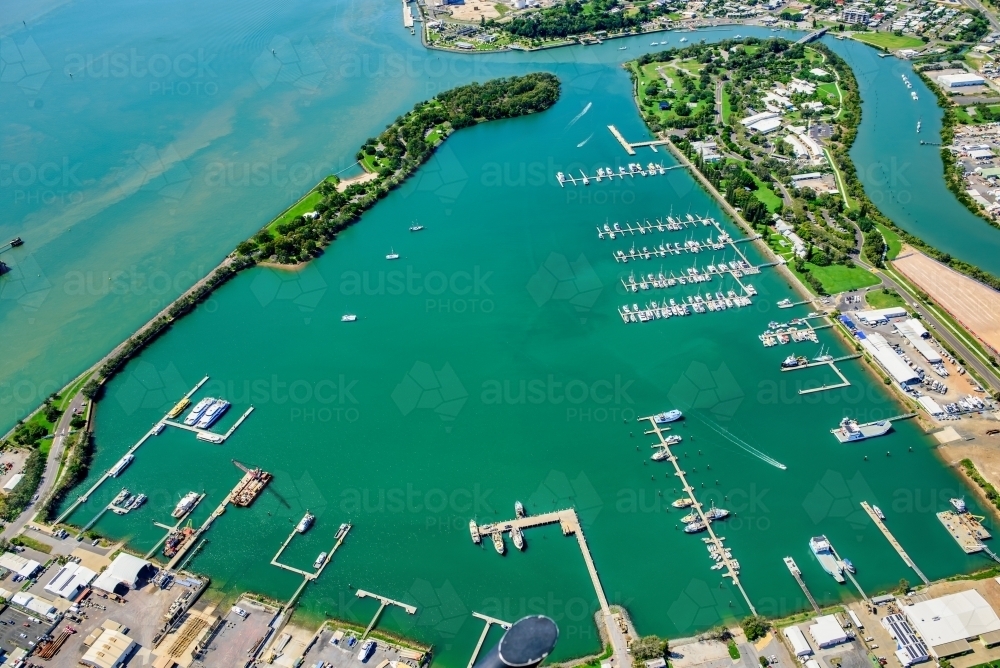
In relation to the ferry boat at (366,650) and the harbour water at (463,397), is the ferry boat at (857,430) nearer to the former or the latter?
the harbour water at (463,397)

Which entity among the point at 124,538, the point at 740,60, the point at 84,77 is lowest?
the point at 124,538

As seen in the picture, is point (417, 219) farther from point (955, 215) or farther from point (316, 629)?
point (955, 215)

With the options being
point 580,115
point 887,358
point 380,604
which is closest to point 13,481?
point 380,604

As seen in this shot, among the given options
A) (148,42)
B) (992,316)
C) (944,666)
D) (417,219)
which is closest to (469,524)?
(944,666)

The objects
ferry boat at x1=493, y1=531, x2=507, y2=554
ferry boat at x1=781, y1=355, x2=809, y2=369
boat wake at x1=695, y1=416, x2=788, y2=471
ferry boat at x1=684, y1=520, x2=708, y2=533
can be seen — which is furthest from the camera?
ferry boat at x1=781, y1=355, x2=809, y2=369

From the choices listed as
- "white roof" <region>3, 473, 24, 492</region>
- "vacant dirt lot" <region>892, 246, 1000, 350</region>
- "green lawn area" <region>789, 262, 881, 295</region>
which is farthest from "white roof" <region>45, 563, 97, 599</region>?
"vacant dirt lot" <region>892, 246, 1000, 350</region>

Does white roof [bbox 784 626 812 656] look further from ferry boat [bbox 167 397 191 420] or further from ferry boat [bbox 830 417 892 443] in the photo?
ferry boat [bbox 167 397 191 420]

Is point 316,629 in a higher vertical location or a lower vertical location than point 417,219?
lower
